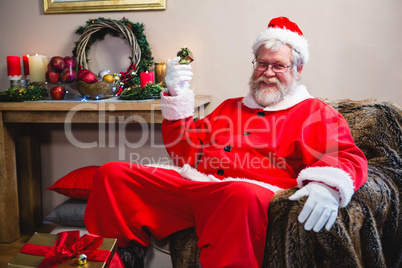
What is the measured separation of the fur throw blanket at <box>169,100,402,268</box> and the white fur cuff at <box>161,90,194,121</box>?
547mm

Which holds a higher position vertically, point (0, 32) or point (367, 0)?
point (367, 0)

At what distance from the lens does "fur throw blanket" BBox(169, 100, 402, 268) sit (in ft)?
3.53

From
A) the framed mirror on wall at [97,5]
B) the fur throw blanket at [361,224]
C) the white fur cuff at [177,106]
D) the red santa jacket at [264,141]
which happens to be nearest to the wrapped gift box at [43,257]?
the fur throw blanket at [361,224]

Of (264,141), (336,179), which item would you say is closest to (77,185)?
(264,141)

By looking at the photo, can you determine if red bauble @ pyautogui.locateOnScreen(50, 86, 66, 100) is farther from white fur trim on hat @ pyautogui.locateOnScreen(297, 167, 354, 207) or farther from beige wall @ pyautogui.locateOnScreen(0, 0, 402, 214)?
white fur trim on hat @ pyautogui.locateOnScreen(297, 167, 354, 207)

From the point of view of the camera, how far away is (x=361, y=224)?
116cm

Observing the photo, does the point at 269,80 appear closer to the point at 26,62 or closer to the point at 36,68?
the point at 36,68

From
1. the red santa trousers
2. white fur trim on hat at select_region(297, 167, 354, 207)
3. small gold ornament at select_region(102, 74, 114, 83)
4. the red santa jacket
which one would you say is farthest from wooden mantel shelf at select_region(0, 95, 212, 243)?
white fur trim on hat at select_region(297, 167, 354, 207)

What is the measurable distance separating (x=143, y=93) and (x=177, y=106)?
1.73ft

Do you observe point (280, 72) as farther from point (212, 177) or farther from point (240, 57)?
point (240, 57)

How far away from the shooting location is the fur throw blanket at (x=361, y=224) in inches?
42.3

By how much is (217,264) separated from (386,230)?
0.71m

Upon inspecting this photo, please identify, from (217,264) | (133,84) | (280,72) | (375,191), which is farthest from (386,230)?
(133,84)

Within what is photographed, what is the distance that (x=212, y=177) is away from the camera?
1514mm
